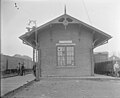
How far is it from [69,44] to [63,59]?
4.53 ft

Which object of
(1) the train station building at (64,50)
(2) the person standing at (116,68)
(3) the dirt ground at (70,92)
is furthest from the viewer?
(2) the person standing at (116,68)

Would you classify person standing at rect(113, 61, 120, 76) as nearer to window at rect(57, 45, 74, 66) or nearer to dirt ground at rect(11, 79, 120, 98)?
window at rect(57, 45, 74, 66)

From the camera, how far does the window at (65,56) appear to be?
20500mm

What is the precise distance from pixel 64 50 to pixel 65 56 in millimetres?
523

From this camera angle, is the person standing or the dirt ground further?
the person standing

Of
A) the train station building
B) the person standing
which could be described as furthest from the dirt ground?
the person standing

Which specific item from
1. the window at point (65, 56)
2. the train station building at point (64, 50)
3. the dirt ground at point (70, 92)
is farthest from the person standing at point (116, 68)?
the dirt ground at point (70, 92)

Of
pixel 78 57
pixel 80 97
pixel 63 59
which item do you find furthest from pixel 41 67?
pixel 80 97

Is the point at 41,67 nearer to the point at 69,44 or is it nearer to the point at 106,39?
the point at 69,44

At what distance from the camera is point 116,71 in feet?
71.2

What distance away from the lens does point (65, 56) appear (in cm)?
Result: 2047

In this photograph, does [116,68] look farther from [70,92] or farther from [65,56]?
[70,92]

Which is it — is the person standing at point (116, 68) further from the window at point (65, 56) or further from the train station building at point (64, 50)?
the window at point (65, 56)

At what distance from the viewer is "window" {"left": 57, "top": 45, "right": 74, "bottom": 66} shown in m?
20.5
